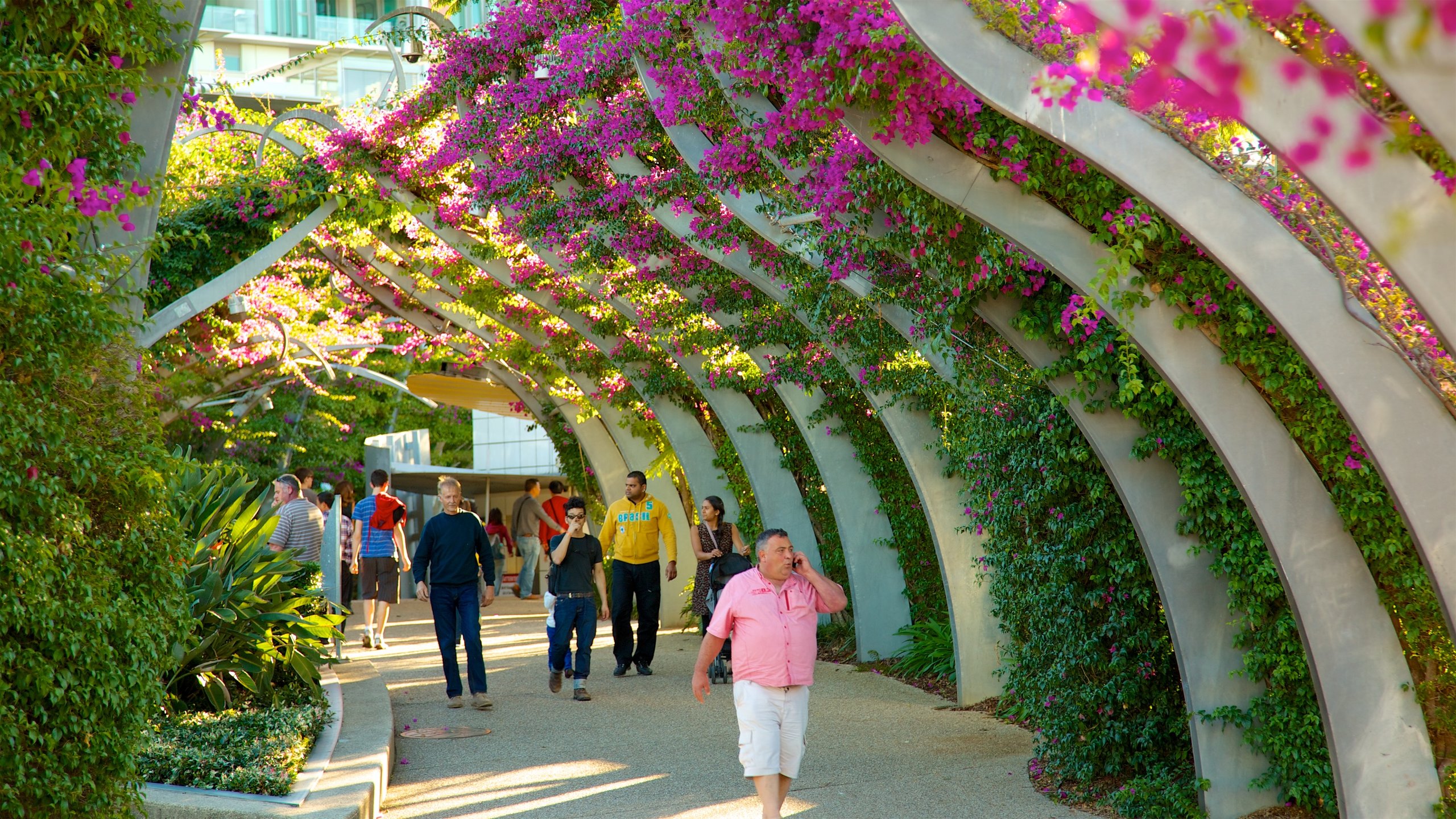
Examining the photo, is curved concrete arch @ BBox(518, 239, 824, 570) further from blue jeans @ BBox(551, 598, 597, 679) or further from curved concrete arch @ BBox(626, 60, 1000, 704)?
blue jeans @ BBox(551, 598, 597, 679)

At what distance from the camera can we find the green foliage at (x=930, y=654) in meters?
11.2

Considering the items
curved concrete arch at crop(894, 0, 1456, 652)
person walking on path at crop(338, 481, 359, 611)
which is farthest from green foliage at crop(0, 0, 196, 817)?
person walking on path at crop(338, 481, 359, 611)

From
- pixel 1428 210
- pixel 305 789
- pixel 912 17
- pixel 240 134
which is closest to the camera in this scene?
pixel 1428 210

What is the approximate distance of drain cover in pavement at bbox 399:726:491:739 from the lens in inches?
350

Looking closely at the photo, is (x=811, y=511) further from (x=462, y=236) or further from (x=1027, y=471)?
(x=1027, y=471)

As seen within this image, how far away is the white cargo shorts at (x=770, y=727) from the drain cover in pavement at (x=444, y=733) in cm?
369

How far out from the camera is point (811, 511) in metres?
14.9

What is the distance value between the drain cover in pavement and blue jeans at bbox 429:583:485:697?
69 cm

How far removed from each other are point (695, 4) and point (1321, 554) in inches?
175

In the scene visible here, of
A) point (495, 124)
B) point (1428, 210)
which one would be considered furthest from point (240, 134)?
point (1428, 210)

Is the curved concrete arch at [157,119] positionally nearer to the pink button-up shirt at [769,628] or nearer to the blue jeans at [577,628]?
the pink button-up shirt at [769,628]

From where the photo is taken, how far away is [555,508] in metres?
18.6

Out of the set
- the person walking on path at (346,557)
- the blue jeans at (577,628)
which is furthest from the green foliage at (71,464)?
the person walking on path at (346,557)

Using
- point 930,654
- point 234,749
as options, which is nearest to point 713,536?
point 930,654
